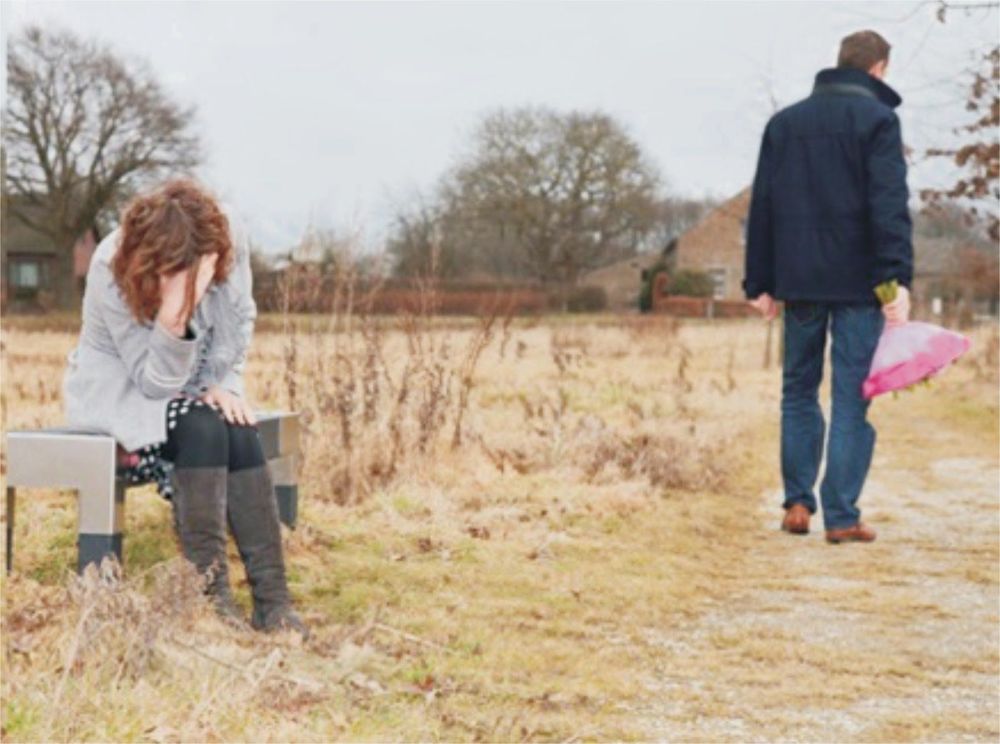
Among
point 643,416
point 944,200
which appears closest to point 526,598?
point 643,416

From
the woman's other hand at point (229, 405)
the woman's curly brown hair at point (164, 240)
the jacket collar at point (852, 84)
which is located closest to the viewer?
the woman's curly brown hair at point (164, 240)

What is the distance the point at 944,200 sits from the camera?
1375 centimetres

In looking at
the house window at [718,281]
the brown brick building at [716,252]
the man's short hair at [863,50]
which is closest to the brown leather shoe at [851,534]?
the man's short hair at [863,50]

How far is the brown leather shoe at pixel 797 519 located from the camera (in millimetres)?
7039

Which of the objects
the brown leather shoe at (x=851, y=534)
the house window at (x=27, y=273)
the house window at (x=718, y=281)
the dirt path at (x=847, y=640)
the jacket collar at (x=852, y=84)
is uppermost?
the jacket collar at (x=852, y=84)

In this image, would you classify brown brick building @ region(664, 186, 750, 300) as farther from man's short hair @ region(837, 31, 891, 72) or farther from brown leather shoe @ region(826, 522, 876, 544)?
man's short hair @ region(837, 31, 891, 72)

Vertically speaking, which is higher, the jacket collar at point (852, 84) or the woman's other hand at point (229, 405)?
the jacket collar at point (852, 84)

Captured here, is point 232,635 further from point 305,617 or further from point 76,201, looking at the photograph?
point 76,201

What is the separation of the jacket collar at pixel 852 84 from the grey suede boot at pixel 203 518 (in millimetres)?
3364

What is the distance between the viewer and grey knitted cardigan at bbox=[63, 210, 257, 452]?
4.29 meters

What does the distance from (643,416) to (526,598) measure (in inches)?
231

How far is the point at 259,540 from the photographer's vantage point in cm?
449

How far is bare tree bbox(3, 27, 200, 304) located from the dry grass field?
1.06m

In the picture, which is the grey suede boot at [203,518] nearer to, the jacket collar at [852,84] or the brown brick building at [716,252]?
the jacket collar at [852,84]
